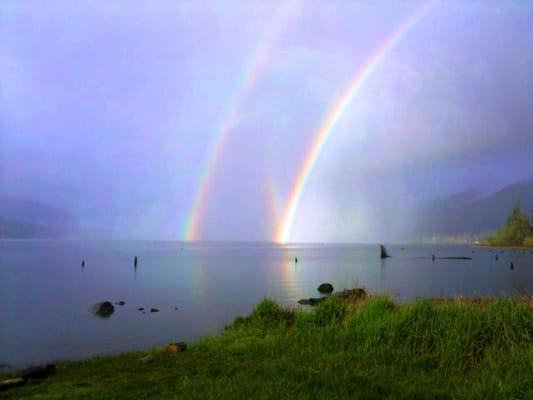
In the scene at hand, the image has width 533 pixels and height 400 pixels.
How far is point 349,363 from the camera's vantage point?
12492 millimetres

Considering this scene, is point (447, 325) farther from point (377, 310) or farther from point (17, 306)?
point (17, 306)

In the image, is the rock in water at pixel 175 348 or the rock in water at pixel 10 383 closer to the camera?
the rock in water at pixel 10 383

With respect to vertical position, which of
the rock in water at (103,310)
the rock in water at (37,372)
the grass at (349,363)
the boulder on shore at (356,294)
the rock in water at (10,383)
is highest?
the boulder on shore at (356,294)

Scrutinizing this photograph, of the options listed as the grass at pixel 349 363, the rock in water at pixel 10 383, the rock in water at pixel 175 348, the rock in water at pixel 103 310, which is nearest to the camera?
the grass at pixel 349 363

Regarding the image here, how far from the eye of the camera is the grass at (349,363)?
10.0 meters

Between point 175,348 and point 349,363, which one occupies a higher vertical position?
point 349,363

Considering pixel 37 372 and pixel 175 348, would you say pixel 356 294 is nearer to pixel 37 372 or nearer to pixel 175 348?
pixel 175 348

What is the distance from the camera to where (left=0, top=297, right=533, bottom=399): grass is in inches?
394

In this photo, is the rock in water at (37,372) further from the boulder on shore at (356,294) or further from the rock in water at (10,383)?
the boulder on shore at (356,294)

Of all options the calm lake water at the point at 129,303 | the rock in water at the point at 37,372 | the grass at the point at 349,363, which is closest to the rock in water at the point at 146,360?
the grass at the point at 349,363

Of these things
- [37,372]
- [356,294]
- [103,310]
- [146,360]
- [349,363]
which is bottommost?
[103,310]

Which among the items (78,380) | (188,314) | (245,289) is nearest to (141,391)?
(78,380)

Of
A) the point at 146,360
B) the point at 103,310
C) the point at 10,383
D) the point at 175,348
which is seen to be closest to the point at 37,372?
the point at 10,383

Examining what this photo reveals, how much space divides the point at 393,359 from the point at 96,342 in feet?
66.1
